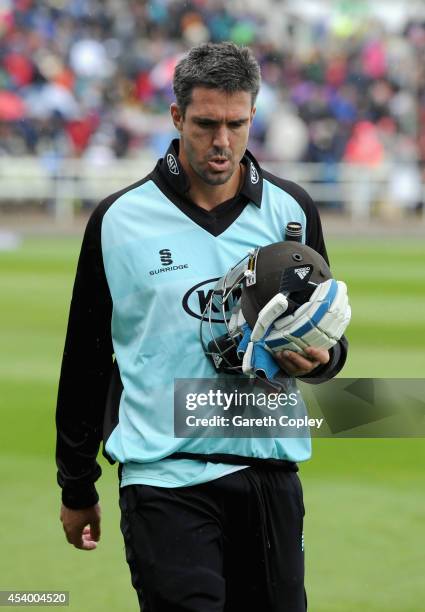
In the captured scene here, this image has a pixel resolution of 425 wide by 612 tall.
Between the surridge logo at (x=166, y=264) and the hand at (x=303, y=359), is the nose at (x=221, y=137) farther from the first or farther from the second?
the hand at (x=303, y=359)

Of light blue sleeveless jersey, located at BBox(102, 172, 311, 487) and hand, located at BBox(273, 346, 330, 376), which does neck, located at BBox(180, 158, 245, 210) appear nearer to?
light blue sleeveless jersey, located at BBox(102, 172, 311, 487)

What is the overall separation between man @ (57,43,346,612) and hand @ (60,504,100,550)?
0.10 metres

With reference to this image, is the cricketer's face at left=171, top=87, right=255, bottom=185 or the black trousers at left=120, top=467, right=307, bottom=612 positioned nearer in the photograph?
the black trousers at left=120, top=467, right=307, bottom=612

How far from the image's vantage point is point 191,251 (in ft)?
12.7

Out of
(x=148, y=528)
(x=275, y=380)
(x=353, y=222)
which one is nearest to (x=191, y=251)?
(x=275, y=380)

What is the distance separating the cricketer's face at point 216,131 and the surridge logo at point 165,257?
10.5 inches

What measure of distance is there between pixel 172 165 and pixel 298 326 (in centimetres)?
77

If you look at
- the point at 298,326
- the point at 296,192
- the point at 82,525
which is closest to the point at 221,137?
the point at 296,192

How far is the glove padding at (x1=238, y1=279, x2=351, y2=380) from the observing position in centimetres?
355

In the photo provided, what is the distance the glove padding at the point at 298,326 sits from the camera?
3555 millimetres

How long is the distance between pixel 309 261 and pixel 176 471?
75 centimetres

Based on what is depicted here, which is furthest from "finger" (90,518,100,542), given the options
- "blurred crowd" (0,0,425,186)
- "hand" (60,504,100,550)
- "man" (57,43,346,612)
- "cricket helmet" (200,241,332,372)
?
"blurred crowd" (0,0,425,186)

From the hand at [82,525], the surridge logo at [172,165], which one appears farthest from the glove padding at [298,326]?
the hand at [82,525]

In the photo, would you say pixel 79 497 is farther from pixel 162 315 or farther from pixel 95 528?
pixel 162 315
